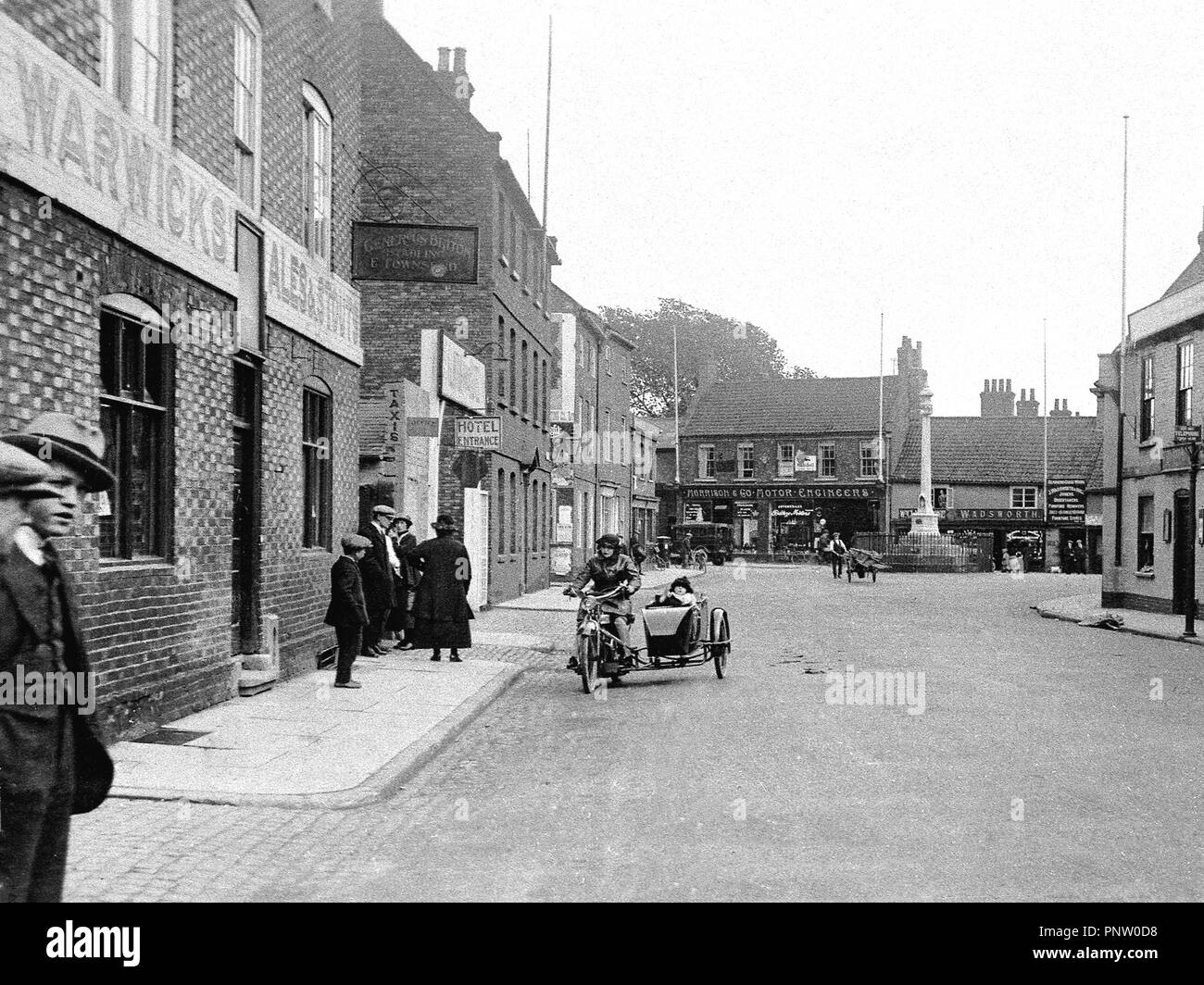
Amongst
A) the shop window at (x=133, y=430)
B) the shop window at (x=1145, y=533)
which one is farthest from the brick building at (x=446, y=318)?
the shop window at (x=1145, y=533)

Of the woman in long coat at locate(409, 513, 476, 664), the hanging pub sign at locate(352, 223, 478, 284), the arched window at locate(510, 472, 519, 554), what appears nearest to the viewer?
the woman in long coat at locate(409, 513, 476, 664)

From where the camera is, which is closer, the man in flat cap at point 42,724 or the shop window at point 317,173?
the man in flat cap at point 42,724

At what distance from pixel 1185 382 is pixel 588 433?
924 inches

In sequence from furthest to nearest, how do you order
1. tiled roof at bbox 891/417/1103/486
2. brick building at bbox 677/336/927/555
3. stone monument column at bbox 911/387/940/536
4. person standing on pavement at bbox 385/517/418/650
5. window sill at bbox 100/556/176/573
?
1. brick building at bbox 677/336/927/555
2. tiled roof at bbox 891/417/1103/486
3. stone monument column at bbox 911/387/940/536
4. person standing on pavement at bbox 385/517/418/650
5. window sill at bbox 100/556/176/573

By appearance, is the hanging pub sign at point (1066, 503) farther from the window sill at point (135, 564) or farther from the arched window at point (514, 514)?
the window sill at point (135, 564)

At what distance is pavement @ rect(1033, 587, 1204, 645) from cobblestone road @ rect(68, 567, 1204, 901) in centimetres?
858

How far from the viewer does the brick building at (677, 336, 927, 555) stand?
68938 millimetres

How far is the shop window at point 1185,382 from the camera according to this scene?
83.5 ft

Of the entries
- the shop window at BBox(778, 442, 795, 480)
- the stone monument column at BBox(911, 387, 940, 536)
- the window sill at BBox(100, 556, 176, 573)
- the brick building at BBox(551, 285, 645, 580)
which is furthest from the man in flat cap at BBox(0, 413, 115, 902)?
the shop window at BBox(778, 442, 795, 480)

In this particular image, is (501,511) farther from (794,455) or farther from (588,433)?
(794,455)

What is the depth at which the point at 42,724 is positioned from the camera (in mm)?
3664

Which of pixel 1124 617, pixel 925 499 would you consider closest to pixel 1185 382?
pixel 1124 617

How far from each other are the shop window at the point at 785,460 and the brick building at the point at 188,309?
187 feet

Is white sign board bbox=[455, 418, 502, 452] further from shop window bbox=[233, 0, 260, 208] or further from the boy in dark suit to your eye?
shop window bbox=[233, 0, 260, 208]
